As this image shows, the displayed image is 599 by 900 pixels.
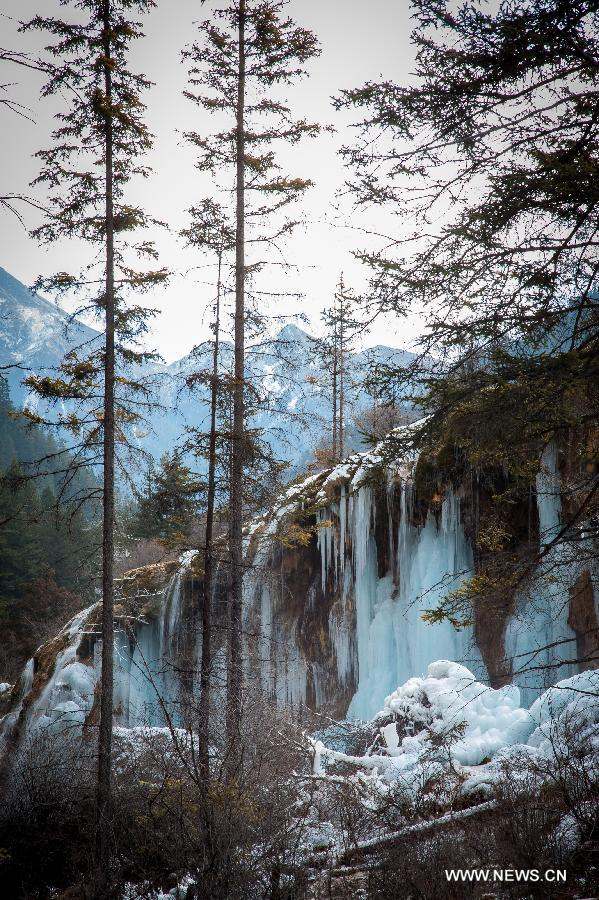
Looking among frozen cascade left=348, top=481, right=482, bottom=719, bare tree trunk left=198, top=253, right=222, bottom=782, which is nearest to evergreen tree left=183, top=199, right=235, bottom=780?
bare tree trunk left=198, top=253, right=222, bottom=782

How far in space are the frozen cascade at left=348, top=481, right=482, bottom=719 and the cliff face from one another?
2 cm

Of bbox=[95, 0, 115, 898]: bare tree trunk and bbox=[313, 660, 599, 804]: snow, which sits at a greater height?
bbox=[95, 0, 115, 898]: bare tree trunk

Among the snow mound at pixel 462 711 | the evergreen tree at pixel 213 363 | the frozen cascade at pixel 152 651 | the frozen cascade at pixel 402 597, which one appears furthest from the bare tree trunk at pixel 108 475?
the frozen cascade at pixel 152 651

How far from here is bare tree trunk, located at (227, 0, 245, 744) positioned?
7756 mm

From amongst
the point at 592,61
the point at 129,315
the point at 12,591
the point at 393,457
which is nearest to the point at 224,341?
the point at 129,315

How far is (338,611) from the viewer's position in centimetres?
1305

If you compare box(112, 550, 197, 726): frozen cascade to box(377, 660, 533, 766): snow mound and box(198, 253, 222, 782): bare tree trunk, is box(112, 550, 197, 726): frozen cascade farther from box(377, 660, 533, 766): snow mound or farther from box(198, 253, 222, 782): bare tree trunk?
box(377, 660, 533, 766): snow mound

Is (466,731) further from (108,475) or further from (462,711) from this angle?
(108,475)

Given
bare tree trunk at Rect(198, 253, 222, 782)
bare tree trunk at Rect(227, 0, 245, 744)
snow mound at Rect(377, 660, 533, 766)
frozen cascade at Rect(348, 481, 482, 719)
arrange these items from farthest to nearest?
1. frozen cascade at Rect(348, 481, 482, 719)
2. bare tree trunk at Rect(198, 253, 222, 782)
3. bare tree trunk at Rect(227, 0, 245, 744)
4. snow mound at Rect(377, 660, 533, 766)

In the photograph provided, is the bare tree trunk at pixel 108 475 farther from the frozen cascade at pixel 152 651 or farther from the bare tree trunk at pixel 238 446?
the frozen cascade at pixel 152 651

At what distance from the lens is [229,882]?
3879 mm

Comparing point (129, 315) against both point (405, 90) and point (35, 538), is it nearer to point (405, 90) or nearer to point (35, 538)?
point (405, 90)

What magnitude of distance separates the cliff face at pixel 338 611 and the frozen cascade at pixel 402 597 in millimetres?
23

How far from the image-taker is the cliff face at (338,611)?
10688mm
